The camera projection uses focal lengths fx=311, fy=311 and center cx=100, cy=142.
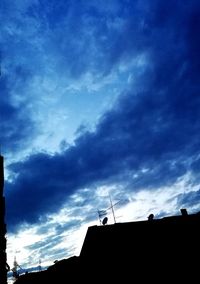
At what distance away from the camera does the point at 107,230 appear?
3161cm

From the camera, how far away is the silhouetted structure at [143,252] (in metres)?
28.8

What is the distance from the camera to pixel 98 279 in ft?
95.1

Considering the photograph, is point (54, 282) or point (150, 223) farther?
point (54, 282)

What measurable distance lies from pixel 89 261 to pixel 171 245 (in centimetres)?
819

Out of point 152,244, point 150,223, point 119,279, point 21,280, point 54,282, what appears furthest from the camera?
point 21,280

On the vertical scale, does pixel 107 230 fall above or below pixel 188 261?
above

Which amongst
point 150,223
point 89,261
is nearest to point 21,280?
point 89,261

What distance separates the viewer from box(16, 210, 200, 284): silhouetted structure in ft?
94.5

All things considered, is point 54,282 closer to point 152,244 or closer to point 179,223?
point 152,244

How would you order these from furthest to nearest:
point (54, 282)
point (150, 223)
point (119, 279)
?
point (54, 282) → point (150, 223) → point (119, 279)

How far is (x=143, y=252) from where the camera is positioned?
1179 inches

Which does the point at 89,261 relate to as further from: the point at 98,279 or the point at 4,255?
the point at 4,255

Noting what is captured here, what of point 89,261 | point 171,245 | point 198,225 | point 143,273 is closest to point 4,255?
point 89,261

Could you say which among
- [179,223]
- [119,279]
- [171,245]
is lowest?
[119,279]
